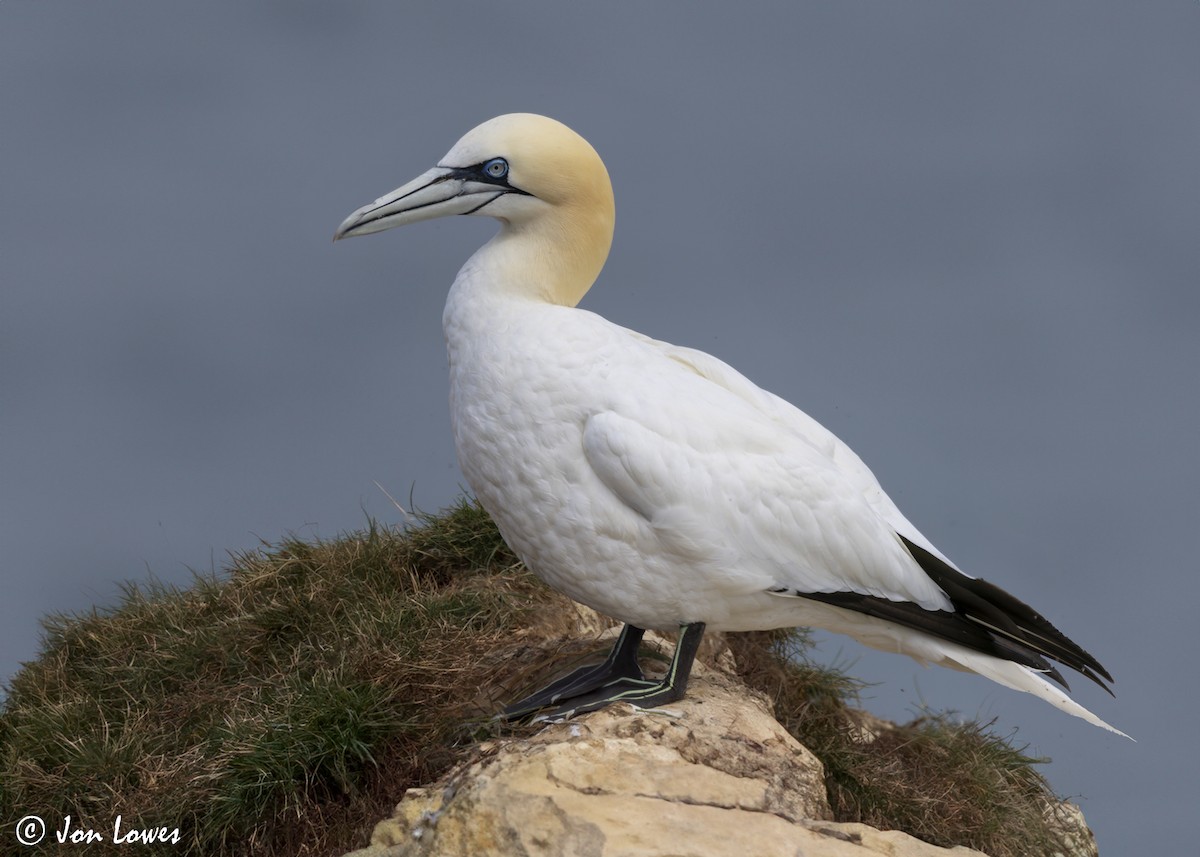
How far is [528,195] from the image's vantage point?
586 centimetres

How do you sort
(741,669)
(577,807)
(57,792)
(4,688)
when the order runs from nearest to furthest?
1. (577,807)
2. (57,792)
3. (741,669)
4. (4,688)

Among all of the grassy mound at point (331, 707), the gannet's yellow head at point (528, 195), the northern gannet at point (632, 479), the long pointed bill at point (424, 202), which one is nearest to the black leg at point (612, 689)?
the northern gannet at point (632, 479)

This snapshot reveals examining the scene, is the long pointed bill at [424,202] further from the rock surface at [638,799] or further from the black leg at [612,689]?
the rock surface at [638,799]

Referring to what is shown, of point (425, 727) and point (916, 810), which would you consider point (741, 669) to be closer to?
point (916, 810)

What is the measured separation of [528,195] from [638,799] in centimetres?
233

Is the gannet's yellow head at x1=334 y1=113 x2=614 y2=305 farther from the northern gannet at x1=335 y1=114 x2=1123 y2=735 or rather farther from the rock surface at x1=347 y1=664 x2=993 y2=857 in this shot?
the rock surface at x1=347 y1=664 x2=993 y2=857

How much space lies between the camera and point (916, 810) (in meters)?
6.52

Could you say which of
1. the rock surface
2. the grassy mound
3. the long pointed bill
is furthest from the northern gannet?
the grassy mound

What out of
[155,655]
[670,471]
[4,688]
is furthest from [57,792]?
[670,471]

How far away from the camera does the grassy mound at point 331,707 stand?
5855 mm

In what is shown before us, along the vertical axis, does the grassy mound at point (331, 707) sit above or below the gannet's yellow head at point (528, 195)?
below

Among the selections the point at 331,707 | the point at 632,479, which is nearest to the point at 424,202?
the point at 632,479

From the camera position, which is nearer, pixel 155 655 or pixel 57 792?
pixel 57 792

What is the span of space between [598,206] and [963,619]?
215 centimetres
